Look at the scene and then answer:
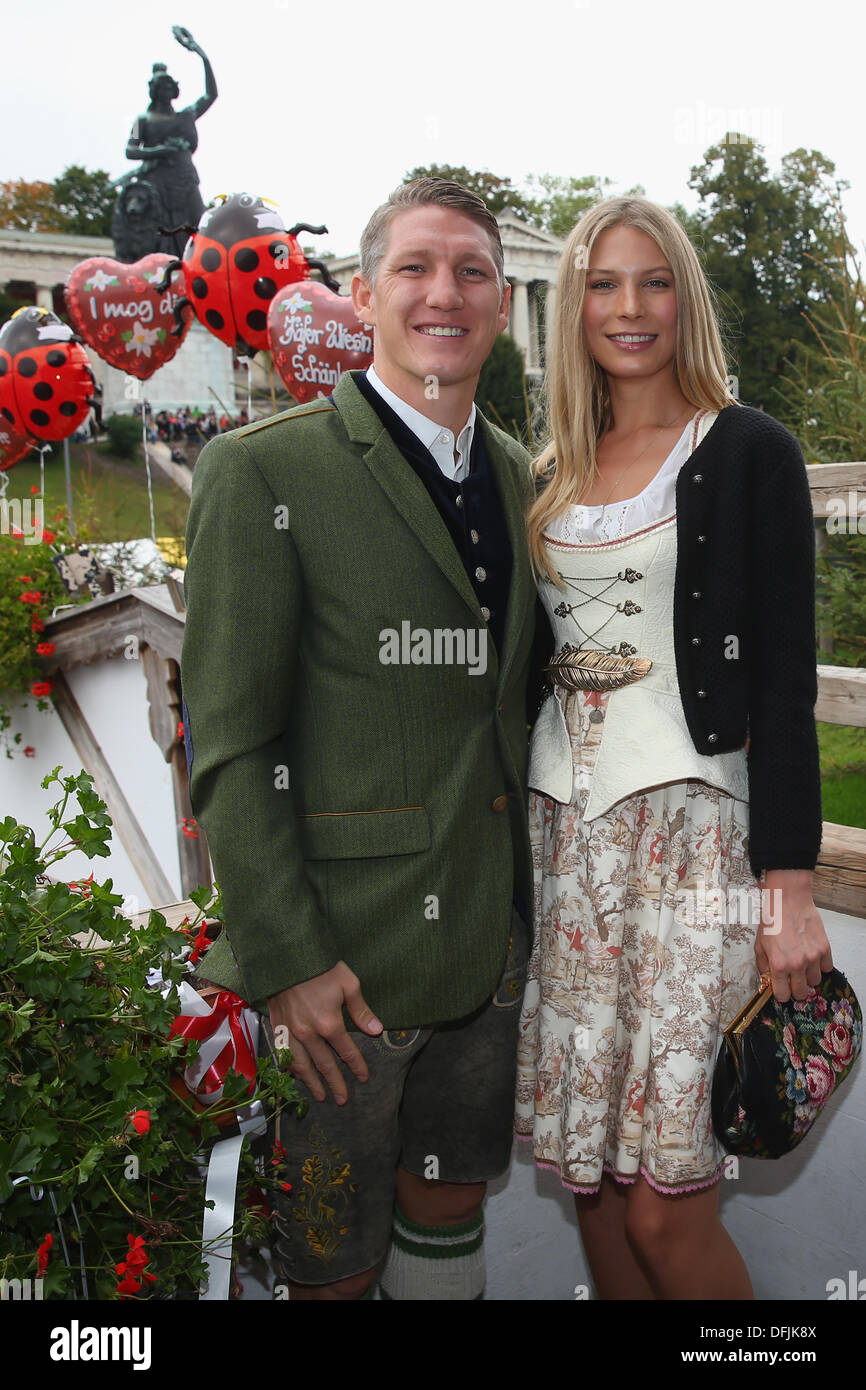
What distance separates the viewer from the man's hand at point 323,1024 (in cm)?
194

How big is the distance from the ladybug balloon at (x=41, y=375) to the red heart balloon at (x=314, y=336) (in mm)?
2269

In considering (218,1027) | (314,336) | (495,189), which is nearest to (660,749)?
(218,1027)

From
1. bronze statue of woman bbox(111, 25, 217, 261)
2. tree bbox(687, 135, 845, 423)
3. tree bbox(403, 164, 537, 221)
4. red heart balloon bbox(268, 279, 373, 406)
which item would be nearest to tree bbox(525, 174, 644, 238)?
tree bbox(403, 164, 537, 221)

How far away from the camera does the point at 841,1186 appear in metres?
2.98

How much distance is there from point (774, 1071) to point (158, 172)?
59.4 feet

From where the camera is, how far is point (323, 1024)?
1.94m

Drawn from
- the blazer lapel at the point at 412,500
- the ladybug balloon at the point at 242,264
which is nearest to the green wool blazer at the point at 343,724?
the blazer lapel at the point at 412,500

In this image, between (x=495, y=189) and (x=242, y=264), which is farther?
(x=495, y=189)

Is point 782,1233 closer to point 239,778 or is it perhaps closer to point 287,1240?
point 287,1240

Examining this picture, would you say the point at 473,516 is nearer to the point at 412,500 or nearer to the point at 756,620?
the point at 412,500

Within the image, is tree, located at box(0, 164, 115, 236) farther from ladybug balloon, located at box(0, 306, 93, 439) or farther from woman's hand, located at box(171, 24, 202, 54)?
ladybug balloon, located at box(0, 306, 93, 439)
